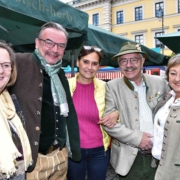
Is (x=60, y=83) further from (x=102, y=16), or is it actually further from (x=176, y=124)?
(x=102, y=16)

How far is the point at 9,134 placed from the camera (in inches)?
60.5

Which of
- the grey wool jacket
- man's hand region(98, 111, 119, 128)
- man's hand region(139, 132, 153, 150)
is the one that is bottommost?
man's hand region(139, 132, 153, 150)

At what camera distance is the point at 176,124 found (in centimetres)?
191

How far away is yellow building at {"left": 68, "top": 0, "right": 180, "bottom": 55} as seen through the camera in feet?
100

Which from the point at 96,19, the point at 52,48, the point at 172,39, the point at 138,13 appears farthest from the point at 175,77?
the point at 96,19

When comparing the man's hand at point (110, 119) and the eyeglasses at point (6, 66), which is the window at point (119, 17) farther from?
the eyeglasses at point (6, 66)

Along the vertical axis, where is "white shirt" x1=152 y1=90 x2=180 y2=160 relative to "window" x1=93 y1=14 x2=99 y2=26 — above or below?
below

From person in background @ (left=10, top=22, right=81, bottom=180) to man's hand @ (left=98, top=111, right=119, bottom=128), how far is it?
1.27 ft

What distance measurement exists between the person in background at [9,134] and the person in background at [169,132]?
1.17 metres

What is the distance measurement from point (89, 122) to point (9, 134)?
1171mm

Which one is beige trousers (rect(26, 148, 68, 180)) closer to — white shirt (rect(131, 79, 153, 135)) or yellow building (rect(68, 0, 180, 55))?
white shirt (rect(131, 79, 153, 135))

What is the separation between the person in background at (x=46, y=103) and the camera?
74.4 inches

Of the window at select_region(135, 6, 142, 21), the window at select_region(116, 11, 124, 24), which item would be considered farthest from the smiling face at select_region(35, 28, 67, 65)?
the window at select_region(116, 11, 124, 24)

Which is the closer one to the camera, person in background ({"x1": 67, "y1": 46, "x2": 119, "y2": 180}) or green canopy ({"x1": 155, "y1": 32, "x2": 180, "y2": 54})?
person in background ({"x1": 67, "y1": 46, "x2": 119, "y2": 180})
